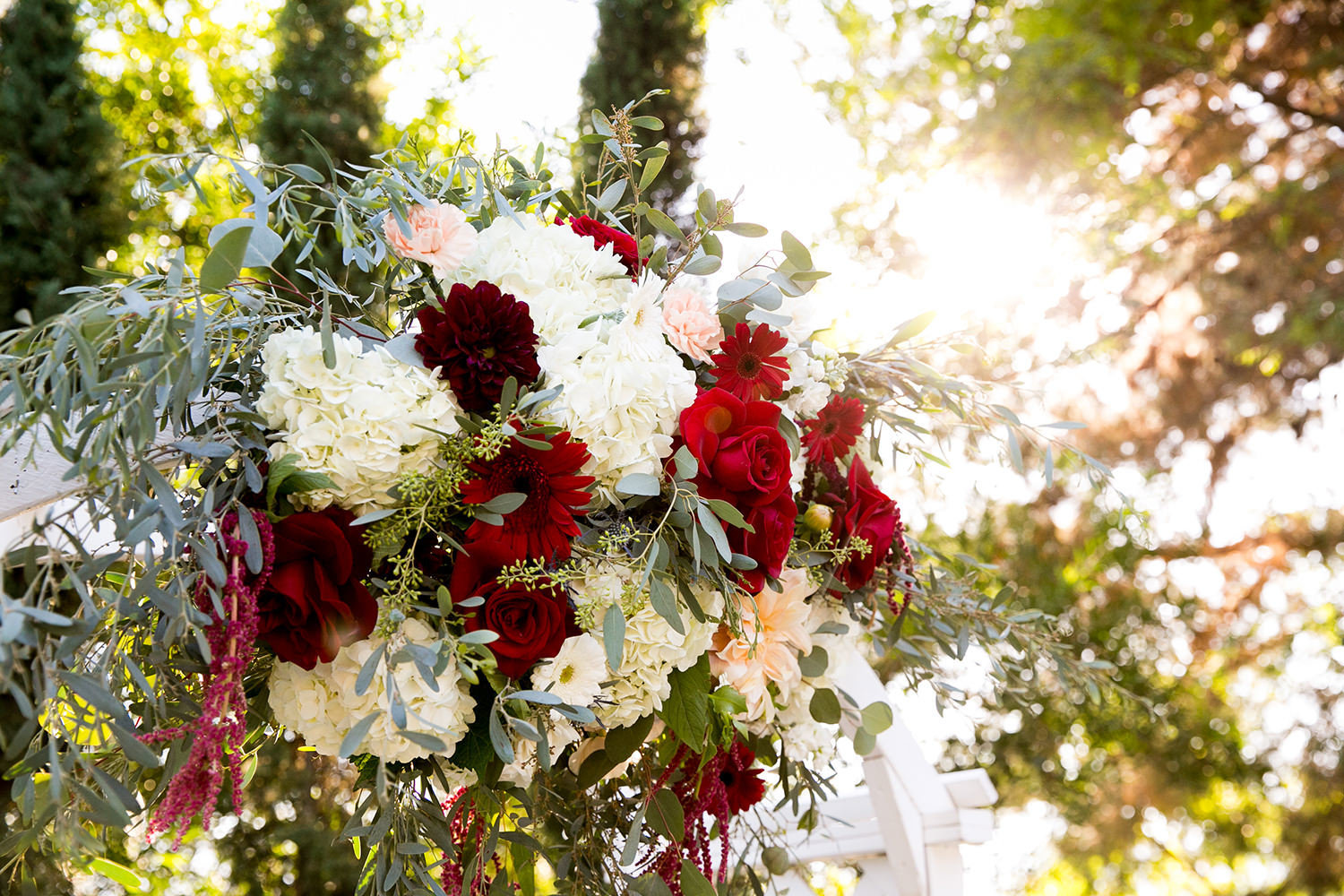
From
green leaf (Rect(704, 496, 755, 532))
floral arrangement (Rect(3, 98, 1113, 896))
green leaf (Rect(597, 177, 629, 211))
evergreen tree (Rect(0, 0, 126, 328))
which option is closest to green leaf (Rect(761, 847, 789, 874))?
floral arrangement (Rect(3, 98, 1113, 896))

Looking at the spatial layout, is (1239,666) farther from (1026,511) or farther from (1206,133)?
(1206,133)

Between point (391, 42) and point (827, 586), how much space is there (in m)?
7.35

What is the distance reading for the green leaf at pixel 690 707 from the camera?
835 millimetres

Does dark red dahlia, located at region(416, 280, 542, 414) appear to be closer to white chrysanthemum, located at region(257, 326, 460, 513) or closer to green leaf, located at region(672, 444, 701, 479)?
white chrysanthemum, located at region(257, 326, 460, 513)

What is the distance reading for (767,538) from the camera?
2.76 ft

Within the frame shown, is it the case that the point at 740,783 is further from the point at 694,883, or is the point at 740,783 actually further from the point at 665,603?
the point at 665,603

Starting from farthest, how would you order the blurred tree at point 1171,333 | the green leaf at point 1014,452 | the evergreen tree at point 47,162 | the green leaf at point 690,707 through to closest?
the blurred tree at point 1171,333 → the evergreen tree at point 47,162 → the green leaf at point 1014,452 → the green leaf at point 690,707

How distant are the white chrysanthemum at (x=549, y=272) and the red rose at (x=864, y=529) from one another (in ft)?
1.13

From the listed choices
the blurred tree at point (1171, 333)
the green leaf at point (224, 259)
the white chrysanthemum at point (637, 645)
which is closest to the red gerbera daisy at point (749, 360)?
the white chrysanthemum at point (637, 645)

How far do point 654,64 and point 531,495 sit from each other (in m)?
3.86

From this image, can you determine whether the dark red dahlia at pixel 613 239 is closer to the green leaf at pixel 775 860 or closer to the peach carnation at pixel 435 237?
the peach carnation at pixel 435 237

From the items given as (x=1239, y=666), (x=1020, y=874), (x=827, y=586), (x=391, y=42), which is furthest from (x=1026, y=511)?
(x=391, y=42)

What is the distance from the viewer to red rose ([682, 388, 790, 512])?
814 mm

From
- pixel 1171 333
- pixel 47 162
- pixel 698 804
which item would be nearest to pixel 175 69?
pixel 47 162
